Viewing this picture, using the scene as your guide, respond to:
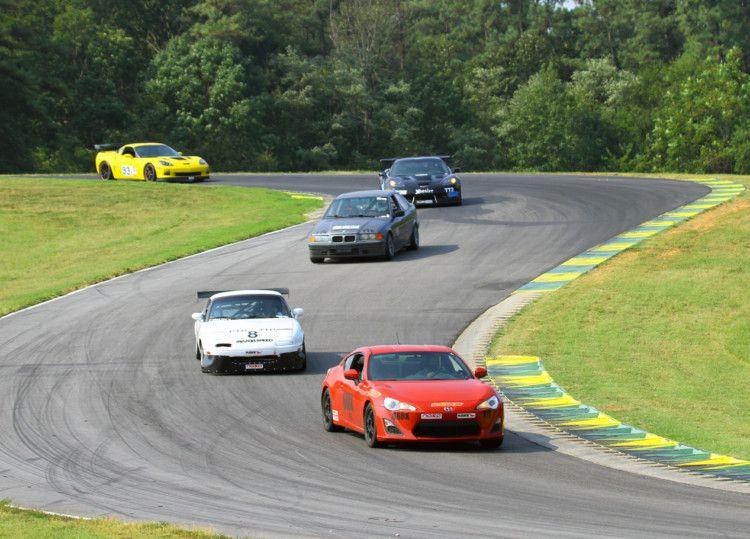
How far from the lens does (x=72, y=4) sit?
8900 centimetres

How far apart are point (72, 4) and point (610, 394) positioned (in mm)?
75842

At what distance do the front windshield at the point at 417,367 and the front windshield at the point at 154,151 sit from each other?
38088mm

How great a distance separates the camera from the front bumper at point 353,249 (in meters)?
33.5

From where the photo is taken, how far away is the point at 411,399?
16.0m

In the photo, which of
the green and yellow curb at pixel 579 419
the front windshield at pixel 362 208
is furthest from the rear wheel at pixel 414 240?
the green and yellow curb at pixel 579 419

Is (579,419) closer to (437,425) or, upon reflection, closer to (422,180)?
(437,425)

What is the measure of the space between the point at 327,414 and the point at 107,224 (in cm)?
3059

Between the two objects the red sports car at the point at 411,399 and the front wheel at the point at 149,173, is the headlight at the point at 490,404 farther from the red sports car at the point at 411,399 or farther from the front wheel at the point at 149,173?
the front wheel at the point at 149,173

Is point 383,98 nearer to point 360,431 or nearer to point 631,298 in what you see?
point 631,298

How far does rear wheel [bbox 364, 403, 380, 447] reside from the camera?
16062 mm

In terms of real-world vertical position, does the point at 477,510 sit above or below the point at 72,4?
below

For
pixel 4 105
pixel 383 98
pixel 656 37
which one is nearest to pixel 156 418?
pixel 4 105

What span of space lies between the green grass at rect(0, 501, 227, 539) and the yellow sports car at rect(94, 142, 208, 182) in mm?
41607

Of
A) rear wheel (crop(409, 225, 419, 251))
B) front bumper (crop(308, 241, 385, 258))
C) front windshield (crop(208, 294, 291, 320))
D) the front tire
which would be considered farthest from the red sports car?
rear wheel (crop(409, 225, 419, 251))
